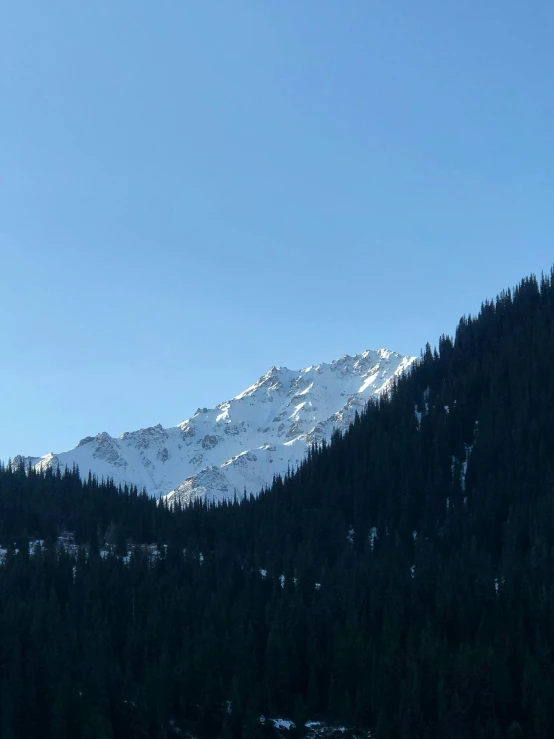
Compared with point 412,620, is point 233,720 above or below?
below

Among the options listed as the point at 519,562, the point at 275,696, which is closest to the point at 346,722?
the point at 275,696

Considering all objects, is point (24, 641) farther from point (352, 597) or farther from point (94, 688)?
point (352, 597)

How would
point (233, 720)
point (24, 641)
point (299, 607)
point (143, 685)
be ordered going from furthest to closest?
1. point (299, 607)
2. point (24, 641)
3. point (143, 685)
4. point (233, 720)

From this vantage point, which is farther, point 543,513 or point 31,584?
point 543,513

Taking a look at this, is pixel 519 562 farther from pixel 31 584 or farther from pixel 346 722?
pixel 31 584

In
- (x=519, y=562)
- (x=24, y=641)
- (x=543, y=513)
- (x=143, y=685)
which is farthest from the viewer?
(x=543, y=513)

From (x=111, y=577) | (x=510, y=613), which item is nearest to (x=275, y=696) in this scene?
(x=510, y=613)

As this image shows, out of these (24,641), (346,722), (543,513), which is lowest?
(346,722)

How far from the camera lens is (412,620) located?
13300 cm

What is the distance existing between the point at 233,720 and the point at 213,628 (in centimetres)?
2517

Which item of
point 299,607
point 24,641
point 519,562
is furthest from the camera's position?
→ point 519,562

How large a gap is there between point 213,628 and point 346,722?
92.8 ft

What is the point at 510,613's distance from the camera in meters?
128

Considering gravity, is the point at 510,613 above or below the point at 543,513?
below
